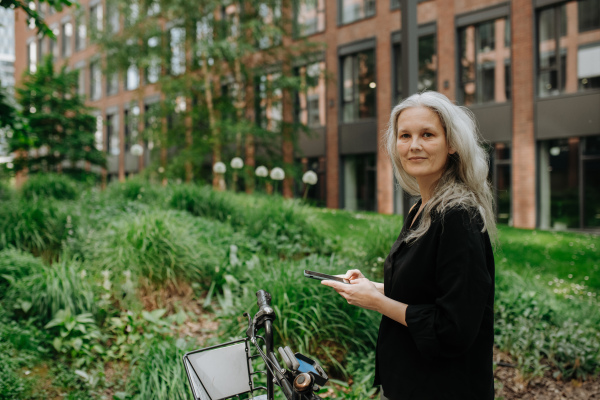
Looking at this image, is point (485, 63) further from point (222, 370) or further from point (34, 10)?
point (222, 370)

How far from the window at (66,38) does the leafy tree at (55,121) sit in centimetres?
1974

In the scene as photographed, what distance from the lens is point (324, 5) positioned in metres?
21.3

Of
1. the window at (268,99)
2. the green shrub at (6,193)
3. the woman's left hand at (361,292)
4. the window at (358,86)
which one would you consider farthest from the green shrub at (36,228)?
the window at (358,86)

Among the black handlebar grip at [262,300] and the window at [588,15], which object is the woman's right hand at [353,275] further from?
the window at [588,15]

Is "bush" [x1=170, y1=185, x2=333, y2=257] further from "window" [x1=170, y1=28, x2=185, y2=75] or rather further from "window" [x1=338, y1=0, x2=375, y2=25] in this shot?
"window" [x1=338, y1=0, x2=375, y2=25]

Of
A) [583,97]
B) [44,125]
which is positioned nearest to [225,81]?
[44,125]

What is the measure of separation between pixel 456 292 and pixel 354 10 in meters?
21.0

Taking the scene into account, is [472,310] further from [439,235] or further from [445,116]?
[445,116]

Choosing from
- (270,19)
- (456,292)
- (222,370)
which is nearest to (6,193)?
(270,19)

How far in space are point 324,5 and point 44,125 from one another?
13069mm

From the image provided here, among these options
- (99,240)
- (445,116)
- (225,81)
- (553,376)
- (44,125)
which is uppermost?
(225,81)

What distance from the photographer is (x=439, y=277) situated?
1625 millimetres

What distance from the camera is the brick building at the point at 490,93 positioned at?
600 inches

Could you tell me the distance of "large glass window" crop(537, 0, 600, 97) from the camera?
590 inches
